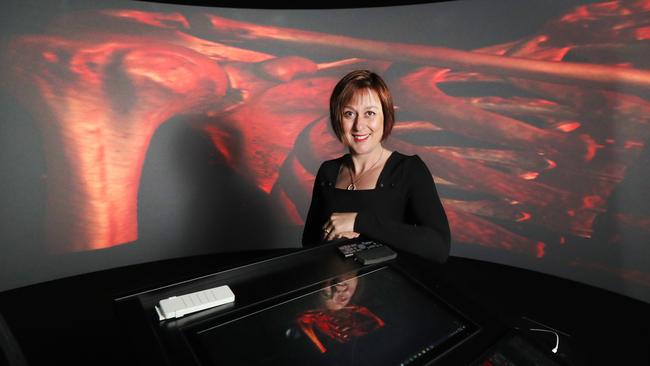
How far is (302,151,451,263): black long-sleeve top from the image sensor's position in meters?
1.34

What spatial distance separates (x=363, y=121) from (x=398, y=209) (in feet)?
1.26

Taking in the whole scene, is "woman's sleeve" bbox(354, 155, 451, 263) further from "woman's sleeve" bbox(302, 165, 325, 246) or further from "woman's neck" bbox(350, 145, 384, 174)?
"woman's sleeve" bbox(302, 165, 325, 246)

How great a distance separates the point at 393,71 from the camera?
311cm

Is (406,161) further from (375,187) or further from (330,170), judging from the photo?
(330,170)

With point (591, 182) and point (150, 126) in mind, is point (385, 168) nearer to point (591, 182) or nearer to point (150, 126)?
point (591, 182)

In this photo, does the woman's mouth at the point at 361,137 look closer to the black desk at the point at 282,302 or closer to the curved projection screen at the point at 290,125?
the black desk at the point at 282,302

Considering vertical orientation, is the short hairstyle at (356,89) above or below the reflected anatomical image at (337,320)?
above

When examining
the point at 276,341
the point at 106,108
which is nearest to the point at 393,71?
the point at 106,108

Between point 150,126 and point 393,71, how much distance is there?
6.51 ft

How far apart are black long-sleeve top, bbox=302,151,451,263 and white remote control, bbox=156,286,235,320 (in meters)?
0.57

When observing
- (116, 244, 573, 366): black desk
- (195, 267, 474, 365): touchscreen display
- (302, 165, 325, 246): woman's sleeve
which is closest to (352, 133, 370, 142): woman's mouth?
(302, 165, 325, 246): woman's sleeve

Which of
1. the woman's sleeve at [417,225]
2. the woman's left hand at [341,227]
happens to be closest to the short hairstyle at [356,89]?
the woman's sleeve at [417,225]

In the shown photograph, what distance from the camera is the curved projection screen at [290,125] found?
251 cm

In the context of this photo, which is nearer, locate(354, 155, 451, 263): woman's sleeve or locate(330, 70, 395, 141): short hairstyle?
locate(354, 155, 451, 263): woman's sleeve
